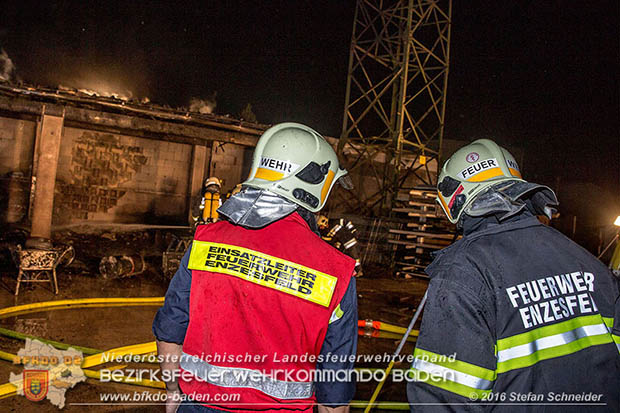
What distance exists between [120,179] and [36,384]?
1071cm

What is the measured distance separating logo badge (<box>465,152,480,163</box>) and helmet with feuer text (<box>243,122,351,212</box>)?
0.72m

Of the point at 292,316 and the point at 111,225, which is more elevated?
the point at 292,316

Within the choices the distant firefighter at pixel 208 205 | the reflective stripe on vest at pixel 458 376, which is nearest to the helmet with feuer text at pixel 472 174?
the reflective stripe on vest at pixel 458 376

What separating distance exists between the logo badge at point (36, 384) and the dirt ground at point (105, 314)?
2.6 inches

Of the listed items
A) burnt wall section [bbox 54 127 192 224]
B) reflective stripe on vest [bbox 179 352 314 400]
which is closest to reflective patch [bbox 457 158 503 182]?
reflective stripe on vest [bbox 179 352 314 400]

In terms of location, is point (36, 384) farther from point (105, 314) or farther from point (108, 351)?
point (105, 314)

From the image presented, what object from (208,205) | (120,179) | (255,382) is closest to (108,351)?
(255,382)

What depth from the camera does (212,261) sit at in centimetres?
182

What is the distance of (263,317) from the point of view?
5.65 ft

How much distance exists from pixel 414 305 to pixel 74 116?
10522 mm

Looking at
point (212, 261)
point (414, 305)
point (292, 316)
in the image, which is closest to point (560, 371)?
point (292, 316)

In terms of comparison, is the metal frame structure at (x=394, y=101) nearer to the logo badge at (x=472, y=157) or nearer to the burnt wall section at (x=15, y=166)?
the burnt wall section at (x=15, y=166)

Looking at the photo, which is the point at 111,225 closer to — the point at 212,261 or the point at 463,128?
the point at 212,261

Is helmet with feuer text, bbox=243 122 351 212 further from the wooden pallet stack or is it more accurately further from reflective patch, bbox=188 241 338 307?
the wooden pallet stack
